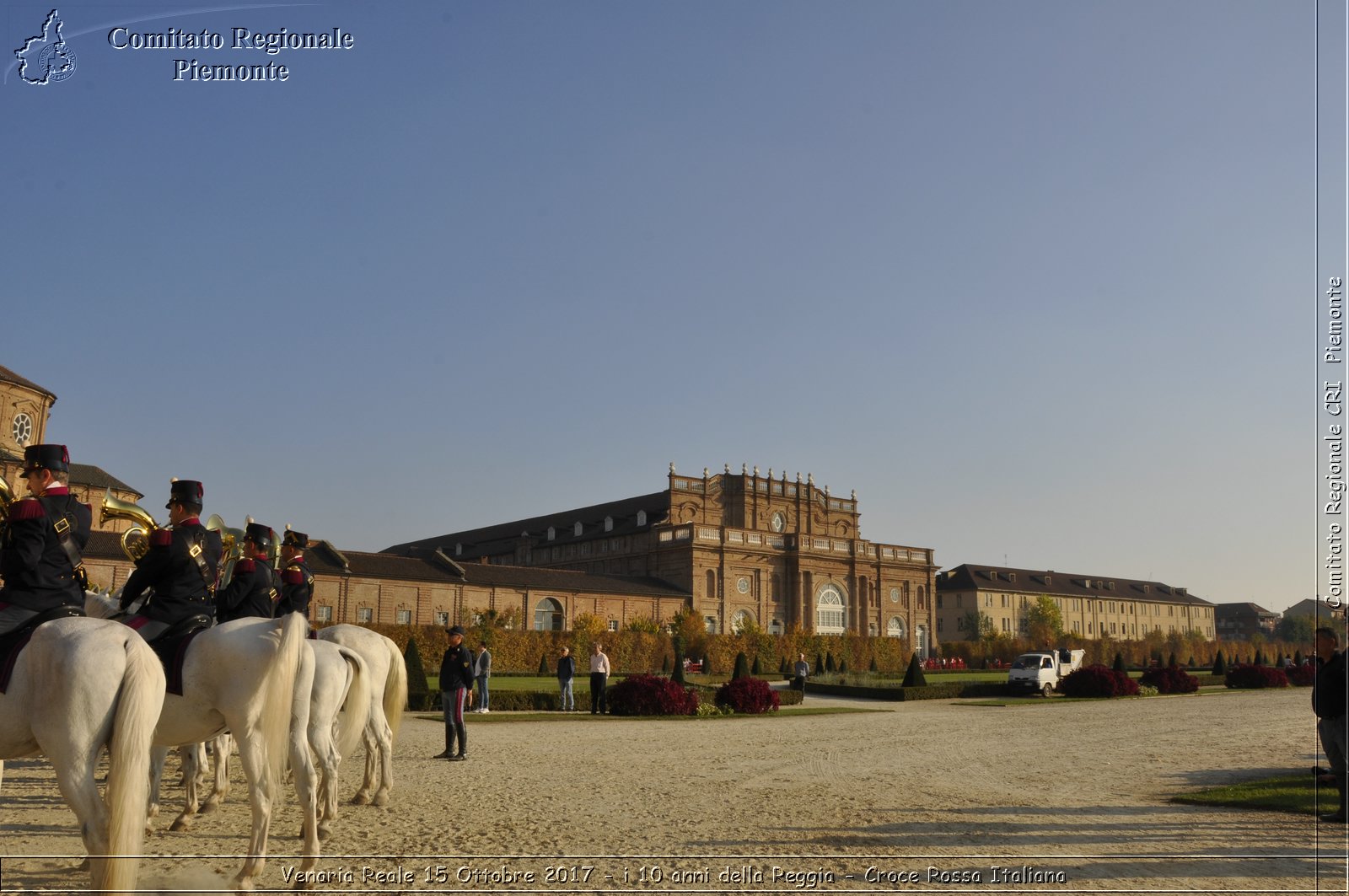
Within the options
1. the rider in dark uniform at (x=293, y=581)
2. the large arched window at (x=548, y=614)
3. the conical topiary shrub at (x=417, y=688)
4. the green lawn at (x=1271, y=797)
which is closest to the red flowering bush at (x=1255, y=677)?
the green lawn at (x=1271, y=797)

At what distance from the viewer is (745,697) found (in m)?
26.5

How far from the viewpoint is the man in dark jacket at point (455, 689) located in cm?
1507

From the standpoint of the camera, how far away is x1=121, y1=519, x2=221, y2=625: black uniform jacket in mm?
7520

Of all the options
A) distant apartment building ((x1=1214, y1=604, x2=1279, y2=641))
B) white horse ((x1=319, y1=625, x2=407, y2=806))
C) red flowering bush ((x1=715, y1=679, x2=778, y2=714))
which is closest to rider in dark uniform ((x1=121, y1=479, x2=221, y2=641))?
white horse ((x1=319, y1=625, x2=407, y2=806))

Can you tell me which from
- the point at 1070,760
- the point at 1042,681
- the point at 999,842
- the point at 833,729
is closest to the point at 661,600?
the point at 1042,681

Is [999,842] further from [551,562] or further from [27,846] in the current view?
[551,562]

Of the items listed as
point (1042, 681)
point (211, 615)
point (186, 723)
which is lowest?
point (1042, 681)

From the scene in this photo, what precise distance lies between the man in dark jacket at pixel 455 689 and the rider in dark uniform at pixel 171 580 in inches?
297

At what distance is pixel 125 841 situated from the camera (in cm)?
589

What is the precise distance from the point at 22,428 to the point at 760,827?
209 feet

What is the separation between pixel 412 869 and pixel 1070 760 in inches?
471

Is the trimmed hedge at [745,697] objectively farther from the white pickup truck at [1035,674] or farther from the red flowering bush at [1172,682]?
the red flowering bush at [1172,682]

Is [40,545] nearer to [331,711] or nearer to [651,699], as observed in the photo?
[331,711]

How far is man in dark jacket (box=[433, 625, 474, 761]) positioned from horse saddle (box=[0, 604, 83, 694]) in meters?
8.58
